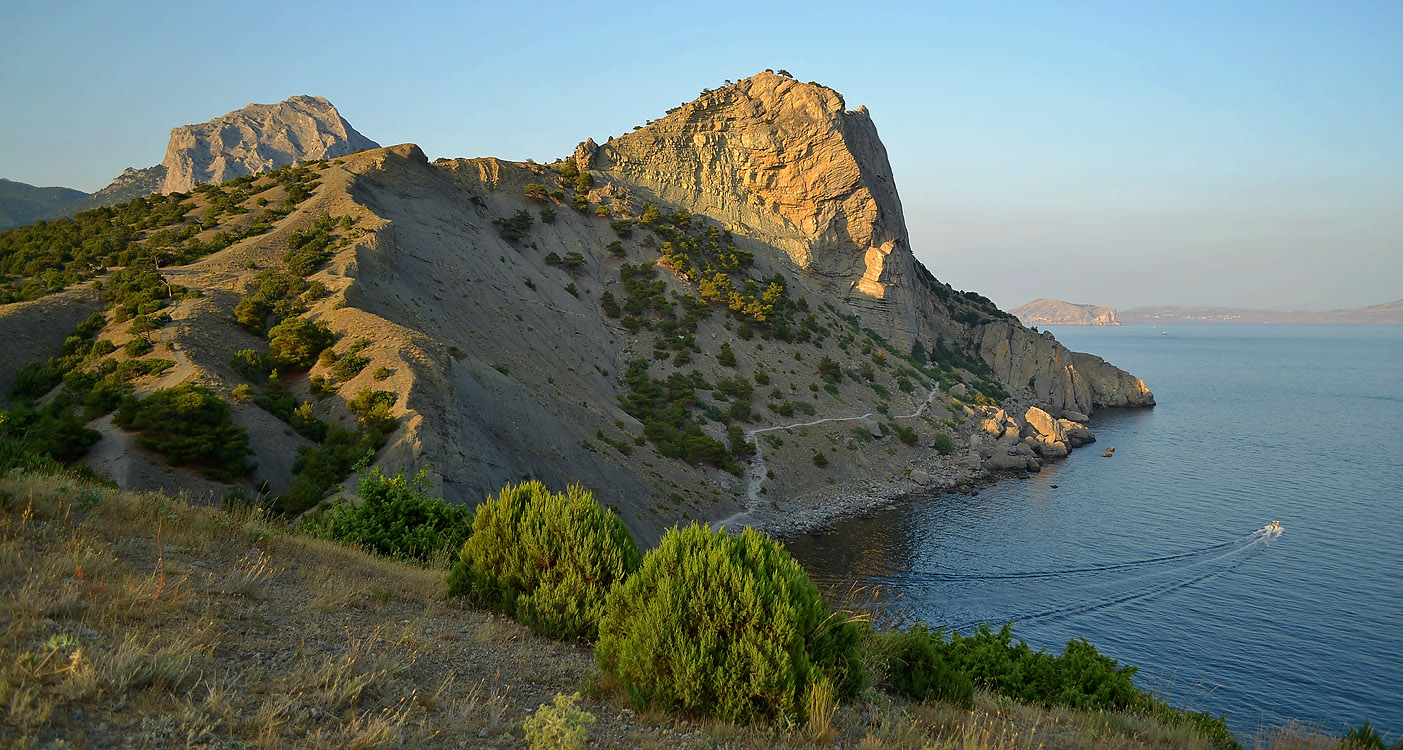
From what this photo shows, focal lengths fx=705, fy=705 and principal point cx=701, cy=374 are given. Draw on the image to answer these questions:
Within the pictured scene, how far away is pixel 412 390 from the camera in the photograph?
25.4m

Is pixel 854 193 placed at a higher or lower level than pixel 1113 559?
higher

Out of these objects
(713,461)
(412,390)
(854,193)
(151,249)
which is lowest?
(713,461)

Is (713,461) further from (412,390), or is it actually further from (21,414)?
(21,414)

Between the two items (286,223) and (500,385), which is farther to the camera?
(286,223)

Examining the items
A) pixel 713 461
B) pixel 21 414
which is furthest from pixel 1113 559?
pixel 21 414

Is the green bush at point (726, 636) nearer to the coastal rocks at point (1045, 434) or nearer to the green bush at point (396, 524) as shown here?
the green bush at point (396, 524)

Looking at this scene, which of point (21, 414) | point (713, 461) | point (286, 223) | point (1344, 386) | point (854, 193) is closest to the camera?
point (21, 414)

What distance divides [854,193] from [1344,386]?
91.6 m

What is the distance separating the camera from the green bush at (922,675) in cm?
918

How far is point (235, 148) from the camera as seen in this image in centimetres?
10825

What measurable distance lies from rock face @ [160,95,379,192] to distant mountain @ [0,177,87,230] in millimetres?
11101

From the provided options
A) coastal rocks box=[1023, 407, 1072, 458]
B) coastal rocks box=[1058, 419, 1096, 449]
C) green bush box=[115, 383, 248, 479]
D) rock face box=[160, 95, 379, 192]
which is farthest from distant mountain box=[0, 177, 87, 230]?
coastal rocks box=[1058, 419, 1096, 449]

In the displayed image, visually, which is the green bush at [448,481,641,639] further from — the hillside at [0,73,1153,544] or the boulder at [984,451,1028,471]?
the boulder at [984,451,1028,471]

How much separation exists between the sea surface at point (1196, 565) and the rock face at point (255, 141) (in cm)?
9472
